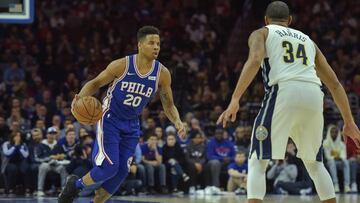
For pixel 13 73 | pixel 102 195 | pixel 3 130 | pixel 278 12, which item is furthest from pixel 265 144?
pixel 13 73

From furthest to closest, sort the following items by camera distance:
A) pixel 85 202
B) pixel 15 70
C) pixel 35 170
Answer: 1. pixel 15 70
2. pixel 35 170
3. pixel 85 202

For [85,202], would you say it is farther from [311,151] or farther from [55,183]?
[311,151]

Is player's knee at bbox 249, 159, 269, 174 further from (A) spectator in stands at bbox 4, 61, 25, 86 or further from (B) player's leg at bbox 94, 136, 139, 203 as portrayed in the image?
(A) spectator in stands at bbox 4, 61, 25, 86

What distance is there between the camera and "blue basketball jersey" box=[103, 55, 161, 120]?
799 cm

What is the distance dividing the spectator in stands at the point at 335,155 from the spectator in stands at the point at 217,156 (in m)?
1.99

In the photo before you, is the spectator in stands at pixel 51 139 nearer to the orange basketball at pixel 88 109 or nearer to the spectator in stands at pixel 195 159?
the spectator in stands at pixel 195 159

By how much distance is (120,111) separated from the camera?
798 centimetres

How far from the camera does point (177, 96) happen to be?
→ 58.9ft

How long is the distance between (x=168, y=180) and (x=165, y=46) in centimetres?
589

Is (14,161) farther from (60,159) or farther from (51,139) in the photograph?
→ (60,159)

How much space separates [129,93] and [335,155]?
8.35 meters

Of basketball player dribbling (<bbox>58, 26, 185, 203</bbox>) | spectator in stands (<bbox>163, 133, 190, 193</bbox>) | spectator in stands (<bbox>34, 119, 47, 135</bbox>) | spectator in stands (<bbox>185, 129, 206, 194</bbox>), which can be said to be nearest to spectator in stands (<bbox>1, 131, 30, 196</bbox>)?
spectator in stands (<bbox>34, 119, 47, 135</bbox>)

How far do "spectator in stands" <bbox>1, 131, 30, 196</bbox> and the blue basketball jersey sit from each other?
6625 millimetres

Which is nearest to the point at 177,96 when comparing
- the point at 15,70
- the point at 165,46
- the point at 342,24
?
the point at 165,46
